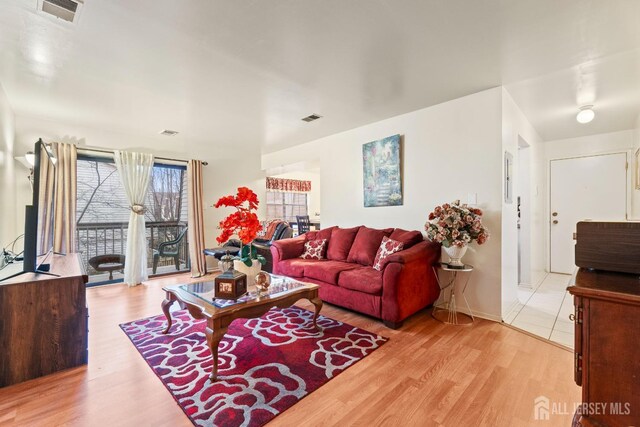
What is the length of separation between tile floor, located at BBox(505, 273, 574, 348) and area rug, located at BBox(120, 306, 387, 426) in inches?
62.1

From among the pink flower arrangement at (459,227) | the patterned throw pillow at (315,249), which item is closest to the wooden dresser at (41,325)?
the patterned throw pillow at (315,249)

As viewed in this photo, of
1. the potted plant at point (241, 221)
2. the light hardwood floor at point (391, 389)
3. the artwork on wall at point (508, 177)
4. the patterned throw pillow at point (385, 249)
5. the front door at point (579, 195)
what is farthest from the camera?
the front door at point (579, 195)

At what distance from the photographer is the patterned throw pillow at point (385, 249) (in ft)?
10.2

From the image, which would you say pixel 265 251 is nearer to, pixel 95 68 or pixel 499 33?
pixel 95 68

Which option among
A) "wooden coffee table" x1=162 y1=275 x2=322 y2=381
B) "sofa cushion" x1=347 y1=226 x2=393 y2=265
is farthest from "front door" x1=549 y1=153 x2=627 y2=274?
"wooden coffee table" x1=162 y1=275 x2=322 y2=381

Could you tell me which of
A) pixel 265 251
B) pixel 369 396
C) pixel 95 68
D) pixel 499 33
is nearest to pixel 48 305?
pixel 95 68

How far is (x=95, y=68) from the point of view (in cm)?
243

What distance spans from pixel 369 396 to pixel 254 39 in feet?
8.55

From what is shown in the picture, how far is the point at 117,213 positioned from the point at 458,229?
5.13 meters

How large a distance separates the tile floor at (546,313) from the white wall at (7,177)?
529cm

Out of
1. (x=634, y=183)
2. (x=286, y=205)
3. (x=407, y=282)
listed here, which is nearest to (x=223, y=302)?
(x=407, y=282)

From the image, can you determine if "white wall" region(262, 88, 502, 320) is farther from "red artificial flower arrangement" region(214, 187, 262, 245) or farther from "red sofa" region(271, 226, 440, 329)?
"red artificial flower arrangement" region(214, 187, 262, 245)

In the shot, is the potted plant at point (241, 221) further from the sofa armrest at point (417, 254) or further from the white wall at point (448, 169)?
the white wall at point (448, 169)

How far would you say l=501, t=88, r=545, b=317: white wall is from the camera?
298 cm
